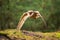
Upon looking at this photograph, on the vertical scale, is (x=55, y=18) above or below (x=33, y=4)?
below

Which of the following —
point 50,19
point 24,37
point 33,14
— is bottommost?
point 50,19

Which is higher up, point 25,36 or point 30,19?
point 25,36

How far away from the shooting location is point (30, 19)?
575 centimetres

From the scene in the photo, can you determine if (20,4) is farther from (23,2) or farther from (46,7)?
(46,7)

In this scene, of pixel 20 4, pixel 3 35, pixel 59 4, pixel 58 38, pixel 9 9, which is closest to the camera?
pixel 3 35

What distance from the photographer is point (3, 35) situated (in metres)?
1.64

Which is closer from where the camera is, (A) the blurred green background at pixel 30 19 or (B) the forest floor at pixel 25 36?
(B) the forest floor at pixel 25 36

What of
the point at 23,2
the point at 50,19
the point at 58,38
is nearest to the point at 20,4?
the point at 23,2

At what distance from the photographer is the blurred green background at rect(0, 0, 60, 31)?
16.4ft

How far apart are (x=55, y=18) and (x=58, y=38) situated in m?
4.50

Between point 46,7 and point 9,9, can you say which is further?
point 46,7

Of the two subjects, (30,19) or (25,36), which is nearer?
(25,36)

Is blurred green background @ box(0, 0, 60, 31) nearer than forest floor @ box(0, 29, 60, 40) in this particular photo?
No

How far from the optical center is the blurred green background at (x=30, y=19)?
16.4ft
